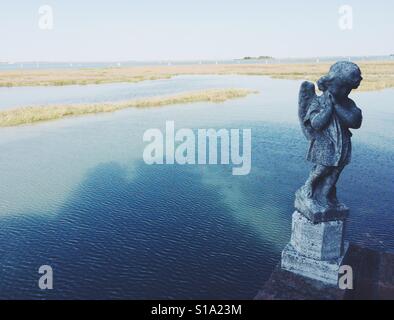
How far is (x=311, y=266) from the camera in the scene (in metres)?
8.25

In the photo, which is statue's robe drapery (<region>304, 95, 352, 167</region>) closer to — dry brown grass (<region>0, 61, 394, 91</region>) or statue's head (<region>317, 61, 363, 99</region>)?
statue's head (<region>317, 61, 363, 99</region>)

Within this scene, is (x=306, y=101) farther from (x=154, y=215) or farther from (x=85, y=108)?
(x=85, y=108)

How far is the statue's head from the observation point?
24.2ft

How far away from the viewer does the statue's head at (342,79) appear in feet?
24.2

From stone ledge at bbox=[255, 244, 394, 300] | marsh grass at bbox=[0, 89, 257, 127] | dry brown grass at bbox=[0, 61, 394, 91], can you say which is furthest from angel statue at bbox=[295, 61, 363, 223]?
dry brown grass at bbox=[0, 61, 394, 91]

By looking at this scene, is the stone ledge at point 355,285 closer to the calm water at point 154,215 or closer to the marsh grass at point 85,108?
the calm water at point 154,215

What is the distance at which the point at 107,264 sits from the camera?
1049 centimetres

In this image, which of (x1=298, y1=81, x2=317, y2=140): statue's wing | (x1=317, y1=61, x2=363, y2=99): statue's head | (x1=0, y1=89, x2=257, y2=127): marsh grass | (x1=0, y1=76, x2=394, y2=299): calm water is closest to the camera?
(x1=317, y1=61, x2=363, y2=99): statue's head

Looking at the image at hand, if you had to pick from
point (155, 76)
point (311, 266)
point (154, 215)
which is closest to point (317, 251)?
point (311, 266)

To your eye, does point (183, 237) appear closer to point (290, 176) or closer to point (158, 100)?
point (290, 176)

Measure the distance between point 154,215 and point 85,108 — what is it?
29.0m

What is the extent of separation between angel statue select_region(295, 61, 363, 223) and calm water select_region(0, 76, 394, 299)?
2.83 metres

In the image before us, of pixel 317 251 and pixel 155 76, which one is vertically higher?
pixel 155 76
